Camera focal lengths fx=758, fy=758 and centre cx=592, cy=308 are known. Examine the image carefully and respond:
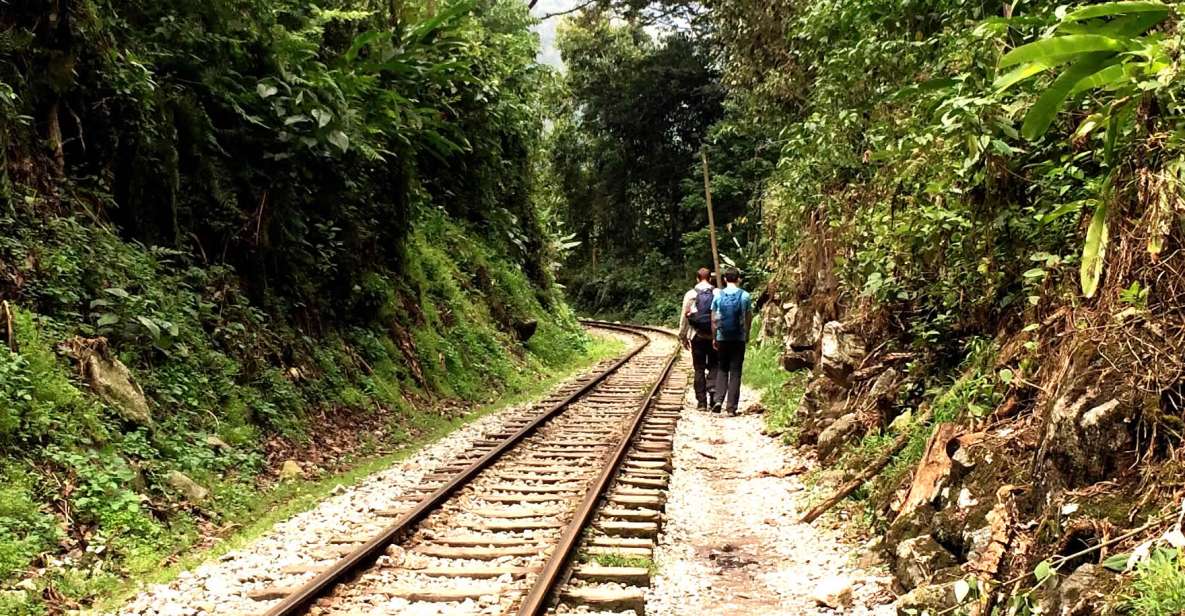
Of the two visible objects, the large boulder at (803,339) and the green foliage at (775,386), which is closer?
the green foliage at (775,386)

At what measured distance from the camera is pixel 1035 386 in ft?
14.6

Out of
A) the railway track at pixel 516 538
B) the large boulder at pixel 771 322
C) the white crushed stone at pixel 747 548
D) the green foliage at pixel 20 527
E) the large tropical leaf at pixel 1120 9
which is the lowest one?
the white crushed stone at pixel 747 548

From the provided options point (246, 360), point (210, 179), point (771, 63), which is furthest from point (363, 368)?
point (771, 63)

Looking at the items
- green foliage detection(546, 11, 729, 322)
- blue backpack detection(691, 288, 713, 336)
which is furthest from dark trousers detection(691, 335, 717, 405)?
green foliage detection(546, 11, 729, 322)

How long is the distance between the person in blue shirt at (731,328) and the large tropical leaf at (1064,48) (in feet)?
25.6

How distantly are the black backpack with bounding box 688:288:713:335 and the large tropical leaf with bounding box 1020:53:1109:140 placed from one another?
27.4ft

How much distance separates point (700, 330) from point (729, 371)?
80 centimetres

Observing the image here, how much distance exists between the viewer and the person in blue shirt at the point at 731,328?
37.7 ft

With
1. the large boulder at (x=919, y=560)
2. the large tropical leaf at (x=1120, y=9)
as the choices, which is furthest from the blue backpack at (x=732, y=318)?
the large tropical leaf at (x=1120, y=9)

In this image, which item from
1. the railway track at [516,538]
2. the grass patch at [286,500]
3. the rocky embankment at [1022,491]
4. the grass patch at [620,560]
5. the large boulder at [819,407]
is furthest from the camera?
the large boulder at [819,407]

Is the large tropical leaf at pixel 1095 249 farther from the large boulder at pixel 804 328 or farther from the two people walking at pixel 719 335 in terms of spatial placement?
the two people walking at pixel 719 335

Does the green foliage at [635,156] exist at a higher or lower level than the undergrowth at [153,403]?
higher

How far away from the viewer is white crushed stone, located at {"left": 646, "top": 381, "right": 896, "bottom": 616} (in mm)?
4695

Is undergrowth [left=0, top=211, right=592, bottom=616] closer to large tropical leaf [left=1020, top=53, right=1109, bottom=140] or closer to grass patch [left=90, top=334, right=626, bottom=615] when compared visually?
grass patch [left=90, top=334, right=626, bottom=615]
